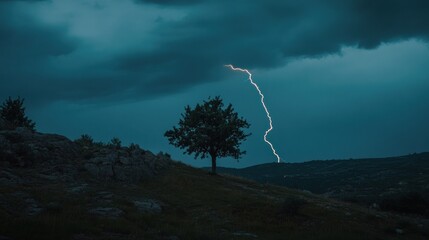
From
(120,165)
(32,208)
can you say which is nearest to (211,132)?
(120,165)

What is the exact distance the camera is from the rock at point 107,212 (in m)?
22.9

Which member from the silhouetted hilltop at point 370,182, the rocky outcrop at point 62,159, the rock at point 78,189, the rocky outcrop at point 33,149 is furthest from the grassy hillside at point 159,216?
the silhouetted hilltop at point 370,182

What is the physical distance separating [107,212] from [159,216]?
11.0 feet

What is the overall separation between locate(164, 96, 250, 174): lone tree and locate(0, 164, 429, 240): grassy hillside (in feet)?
61.6

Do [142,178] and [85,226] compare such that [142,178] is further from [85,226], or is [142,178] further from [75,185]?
[85,226]

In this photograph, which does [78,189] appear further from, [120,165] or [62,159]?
[120,165]

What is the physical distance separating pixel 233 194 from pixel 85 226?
72.0ft

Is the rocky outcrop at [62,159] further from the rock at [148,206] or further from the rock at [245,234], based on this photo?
the rock at [245,234]

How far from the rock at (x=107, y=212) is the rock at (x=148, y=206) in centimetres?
225

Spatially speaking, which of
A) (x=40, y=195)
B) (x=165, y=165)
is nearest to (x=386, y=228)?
(x=40, y=195)

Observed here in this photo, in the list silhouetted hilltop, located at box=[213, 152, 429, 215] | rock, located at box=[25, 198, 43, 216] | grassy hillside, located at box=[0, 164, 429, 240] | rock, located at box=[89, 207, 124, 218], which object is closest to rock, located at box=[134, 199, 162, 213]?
grassy hillside, located at box=[0, 164, 429, 240]

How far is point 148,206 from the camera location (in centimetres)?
2777

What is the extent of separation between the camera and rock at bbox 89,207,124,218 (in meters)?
22.9

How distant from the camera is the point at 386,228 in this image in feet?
99.3
